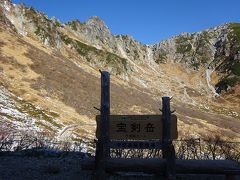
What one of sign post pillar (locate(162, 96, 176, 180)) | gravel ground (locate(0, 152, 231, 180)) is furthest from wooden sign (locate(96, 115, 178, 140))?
gravel ground (locate(0, 152, 231, 180))

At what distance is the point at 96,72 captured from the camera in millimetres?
101250

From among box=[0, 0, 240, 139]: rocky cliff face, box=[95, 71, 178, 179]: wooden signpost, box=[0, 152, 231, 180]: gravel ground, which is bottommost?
box=[0, 152, 231, 180]: gravel ground

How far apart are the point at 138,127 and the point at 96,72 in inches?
3450

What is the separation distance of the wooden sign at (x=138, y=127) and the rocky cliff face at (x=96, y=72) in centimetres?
2737

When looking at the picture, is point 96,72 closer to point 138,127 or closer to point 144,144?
point 138,127

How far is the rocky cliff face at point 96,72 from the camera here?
194 feet

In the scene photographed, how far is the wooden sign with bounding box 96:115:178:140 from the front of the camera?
13.9 m

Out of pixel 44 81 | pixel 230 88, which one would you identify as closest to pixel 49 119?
pixel 44 81

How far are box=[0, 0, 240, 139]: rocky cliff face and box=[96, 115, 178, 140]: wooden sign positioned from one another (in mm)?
27367

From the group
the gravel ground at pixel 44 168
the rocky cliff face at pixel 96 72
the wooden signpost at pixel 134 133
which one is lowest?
the gravel ground at pixel 44 168

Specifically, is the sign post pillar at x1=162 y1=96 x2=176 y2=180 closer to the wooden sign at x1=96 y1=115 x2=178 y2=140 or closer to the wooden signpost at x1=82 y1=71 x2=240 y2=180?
the wooden signpost at x1=82 y1=71 x2=240 y2=180

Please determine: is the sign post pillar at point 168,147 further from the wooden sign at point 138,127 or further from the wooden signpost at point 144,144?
the wooden sign at point 138,127

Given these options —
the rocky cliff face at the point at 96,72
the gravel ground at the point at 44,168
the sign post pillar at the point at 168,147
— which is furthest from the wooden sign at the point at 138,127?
the rocky cliff face at the point at 96,72

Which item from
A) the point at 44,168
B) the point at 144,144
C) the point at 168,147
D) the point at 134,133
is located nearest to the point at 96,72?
the point at 44,168
